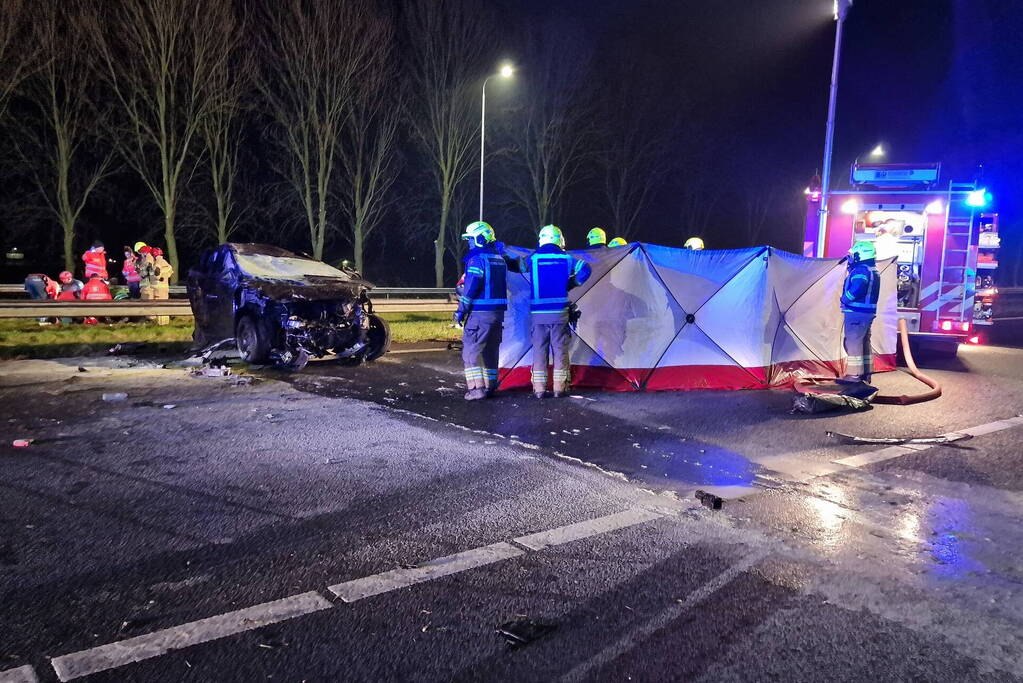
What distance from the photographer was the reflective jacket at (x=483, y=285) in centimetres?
790

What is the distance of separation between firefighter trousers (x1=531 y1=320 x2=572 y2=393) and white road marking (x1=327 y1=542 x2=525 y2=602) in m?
4.37

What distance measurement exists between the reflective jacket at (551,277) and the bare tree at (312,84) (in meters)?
22.4

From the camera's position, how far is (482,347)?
26.2ft

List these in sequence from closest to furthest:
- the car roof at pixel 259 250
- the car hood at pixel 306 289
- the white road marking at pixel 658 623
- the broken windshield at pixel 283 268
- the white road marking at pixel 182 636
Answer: the white road marking at pixel 182 636
the white road marking at pixel 658 623
the car hood at pixel 306 289
the broken windshield at pixel 283 268
the car roof at pixel 259 250

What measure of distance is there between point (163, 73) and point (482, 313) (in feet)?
76.9

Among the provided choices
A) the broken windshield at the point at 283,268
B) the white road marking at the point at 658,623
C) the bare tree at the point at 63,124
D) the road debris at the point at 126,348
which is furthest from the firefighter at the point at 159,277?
the white road marking at the point at 658,623

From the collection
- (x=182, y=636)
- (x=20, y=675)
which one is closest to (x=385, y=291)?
(x=182, y=636)

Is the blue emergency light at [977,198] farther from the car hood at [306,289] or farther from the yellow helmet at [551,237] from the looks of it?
the car hood at [306,289]

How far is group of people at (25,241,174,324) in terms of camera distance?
46.8ft

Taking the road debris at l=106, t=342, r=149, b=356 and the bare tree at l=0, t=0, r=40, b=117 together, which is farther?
the bare tree at l=0, t=0, r=40, b=117

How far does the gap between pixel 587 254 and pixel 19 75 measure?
22.9 meters

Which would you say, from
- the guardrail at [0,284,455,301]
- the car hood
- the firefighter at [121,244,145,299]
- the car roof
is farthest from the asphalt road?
the guardrail at [0,284,455,301]

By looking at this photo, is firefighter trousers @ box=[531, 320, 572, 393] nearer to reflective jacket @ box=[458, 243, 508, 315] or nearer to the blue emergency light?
reflective jacket @ box=[458, 243, 508, 315]

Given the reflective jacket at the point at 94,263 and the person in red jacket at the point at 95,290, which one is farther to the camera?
the reflective jacket at the point at 94,263
